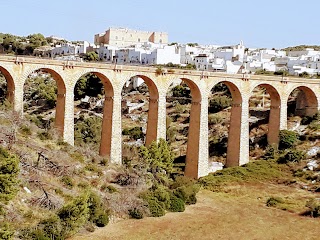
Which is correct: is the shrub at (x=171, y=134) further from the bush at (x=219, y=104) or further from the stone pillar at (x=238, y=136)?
the stone pillar at (x=238, y=136)

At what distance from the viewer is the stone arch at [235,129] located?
42719 millimetres

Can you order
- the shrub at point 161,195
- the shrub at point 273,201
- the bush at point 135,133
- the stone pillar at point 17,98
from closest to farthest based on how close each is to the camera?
the shrub at point 161,195 < the stone pillar at point 17,98 < the shrub at point 273,201 < the bush at point 135,133

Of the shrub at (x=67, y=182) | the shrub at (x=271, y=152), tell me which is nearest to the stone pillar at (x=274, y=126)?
the shrub at (x=271, y=152)

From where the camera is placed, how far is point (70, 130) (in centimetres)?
3472

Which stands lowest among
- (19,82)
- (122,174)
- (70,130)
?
(122,174)

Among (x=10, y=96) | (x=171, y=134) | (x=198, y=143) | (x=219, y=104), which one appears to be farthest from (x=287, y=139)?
(x=10, y=96)

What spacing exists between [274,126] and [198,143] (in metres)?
10.3

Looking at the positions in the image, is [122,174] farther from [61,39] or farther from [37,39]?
[61,39]

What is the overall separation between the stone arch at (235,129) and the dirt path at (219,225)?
30.7ft

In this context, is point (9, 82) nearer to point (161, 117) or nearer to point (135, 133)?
point (161, 117)

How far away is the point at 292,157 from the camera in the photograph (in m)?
41.8

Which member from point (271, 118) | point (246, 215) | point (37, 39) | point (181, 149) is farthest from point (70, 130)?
point (37, 39)

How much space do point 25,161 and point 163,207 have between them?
9258 mm

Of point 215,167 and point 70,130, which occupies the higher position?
point 70,130
